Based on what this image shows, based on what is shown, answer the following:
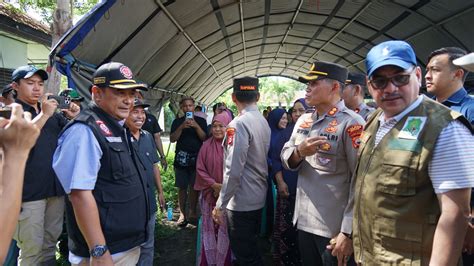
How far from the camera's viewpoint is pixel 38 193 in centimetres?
309

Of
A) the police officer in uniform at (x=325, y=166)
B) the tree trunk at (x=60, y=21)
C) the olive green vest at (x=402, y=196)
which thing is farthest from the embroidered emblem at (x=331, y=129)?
the tree trunk at (x=60, y=21)

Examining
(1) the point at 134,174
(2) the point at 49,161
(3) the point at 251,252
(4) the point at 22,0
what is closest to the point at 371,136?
(1) the point at 134,174

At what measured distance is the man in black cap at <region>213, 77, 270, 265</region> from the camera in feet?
9.36

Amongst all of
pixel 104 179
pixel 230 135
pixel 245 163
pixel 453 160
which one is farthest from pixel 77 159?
pixel 453 160

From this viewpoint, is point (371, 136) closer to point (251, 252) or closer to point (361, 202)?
point (361, 202)

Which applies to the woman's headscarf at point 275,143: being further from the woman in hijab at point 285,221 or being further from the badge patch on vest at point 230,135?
the badge patch on vest at point 230,135

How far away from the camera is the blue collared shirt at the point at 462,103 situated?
2391 mm

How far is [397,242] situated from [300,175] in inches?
41.3

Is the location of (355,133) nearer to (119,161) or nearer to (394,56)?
(394,56)

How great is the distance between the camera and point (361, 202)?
1.74m

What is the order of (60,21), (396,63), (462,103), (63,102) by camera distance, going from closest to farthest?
1. (396,63)
2. (462,103)
3. (63,102)
4. (60,21)

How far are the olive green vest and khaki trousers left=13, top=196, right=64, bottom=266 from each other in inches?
117

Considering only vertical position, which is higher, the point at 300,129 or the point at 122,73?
the point at 122,73

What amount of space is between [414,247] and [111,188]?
168 cm
